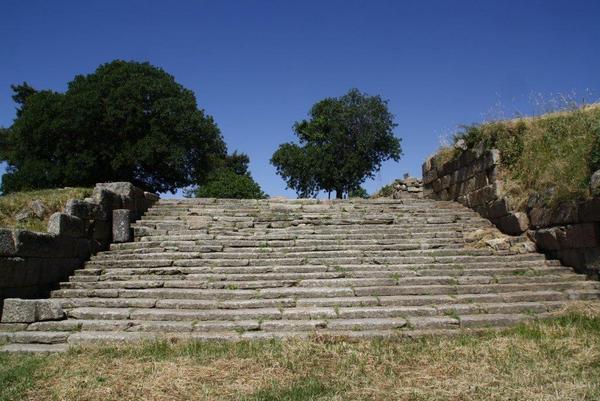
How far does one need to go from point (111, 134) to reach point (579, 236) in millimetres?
19855

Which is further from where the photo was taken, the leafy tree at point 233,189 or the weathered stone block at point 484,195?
the leafy tree at point 233,189

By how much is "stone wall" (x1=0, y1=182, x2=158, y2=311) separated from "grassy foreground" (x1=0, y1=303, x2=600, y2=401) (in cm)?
214

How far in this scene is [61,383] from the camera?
14.1 ft

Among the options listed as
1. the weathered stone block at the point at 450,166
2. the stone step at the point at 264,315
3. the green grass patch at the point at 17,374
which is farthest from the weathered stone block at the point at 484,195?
the green grass patch at the point at 17,374

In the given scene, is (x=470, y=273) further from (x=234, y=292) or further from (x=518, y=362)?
(x=234, y=292)

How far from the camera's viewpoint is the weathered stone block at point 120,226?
31.0 ft

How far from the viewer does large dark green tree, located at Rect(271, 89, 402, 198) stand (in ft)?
92.4

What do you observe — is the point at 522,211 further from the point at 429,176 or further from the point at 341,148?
the point at 341,148

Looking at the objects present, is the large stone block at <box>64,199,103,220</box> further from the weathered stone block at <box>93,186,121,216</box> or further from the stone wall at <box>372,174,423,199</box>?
the stone wall at <box>372,174,423,199</box>

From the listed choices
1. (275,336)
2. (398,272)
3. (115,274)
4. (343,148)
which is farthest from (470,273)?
(343,148)

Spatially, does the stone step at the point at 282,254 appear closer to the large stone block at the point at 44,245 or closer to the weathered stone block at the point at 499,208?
the large stone block at the point at 44,245

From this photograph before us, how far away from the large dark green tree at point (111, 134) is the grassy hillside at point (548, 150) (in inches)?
582

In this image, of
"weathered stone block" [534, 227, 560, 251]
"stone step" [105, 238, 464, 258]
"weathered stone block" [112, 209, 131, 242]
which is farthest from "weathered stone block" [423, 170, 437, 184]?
"weathered stone block" [112, 209, 131, 242]

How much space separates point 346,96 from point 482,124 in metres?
19.1
